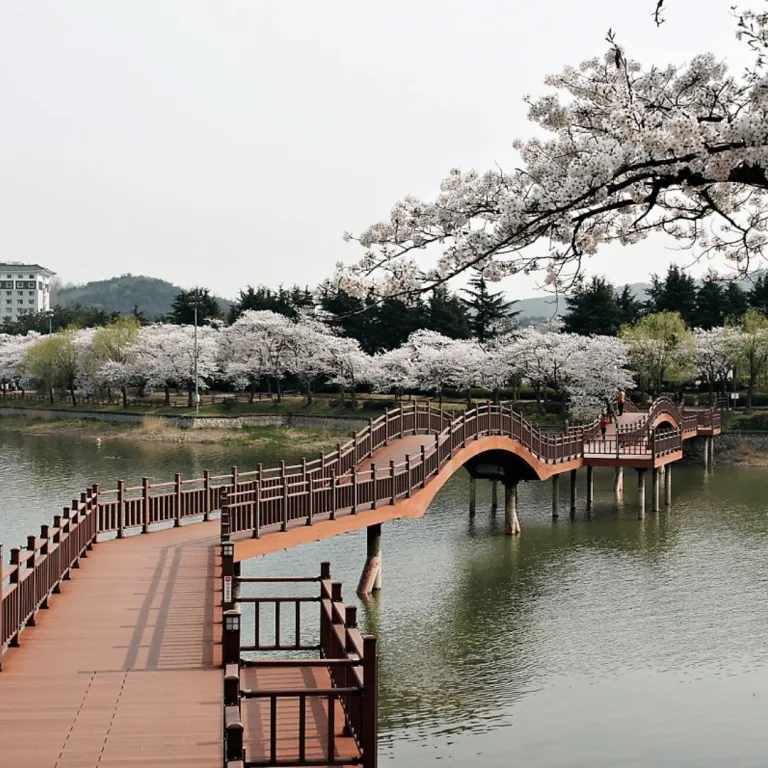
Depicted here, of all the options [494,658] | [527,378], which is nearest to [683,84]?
[494,658]

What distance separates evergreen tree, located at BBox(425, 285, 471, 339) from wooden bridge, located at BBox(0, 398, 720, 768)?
4988 cm

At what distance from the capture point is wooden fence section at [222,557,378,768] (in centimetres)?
763

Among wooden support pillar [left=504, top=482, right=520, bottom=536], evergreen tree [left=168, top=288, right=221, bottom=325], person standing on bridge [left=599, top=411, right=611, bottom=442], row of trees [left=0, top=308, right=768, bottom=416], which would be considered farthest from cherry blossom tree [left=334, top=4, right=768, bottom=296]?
evergreen tree [left=168, top=288, right=221, bottom=325]

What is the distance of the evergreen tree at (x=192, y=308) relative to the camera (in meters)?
91.9

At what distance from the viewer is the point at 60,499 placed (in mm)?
35469

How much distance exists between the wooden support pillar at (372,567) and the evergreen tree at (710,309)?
49.7m

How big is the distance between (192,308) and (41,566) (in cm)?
8192

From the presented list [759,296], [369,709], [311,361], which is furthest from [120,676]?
[759,296]

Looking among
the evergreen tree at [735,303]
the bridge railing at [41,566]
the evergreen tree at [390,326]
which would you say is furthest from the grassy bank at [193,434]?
the bridge railing at [41,566]

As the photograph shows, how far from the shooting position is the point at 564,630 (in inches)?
790

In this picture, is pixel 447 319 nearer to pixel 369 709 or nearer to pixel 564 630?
pixel 564 630

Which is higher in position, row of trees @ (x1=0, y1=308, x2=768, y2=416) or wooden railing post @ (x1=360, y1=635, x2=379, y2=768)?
row of trees @ (x1=0, y1=308, x2=768, y2=416)

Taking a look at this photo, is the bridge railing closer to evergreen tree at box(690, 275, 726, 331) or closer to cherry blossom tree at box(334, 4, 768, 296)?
cherry blossom tree at box(334, 4, 768, 296)

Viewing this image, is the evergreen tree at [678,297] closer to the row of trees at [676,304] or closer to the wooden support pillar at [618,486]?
the row of trees at [676,304]
